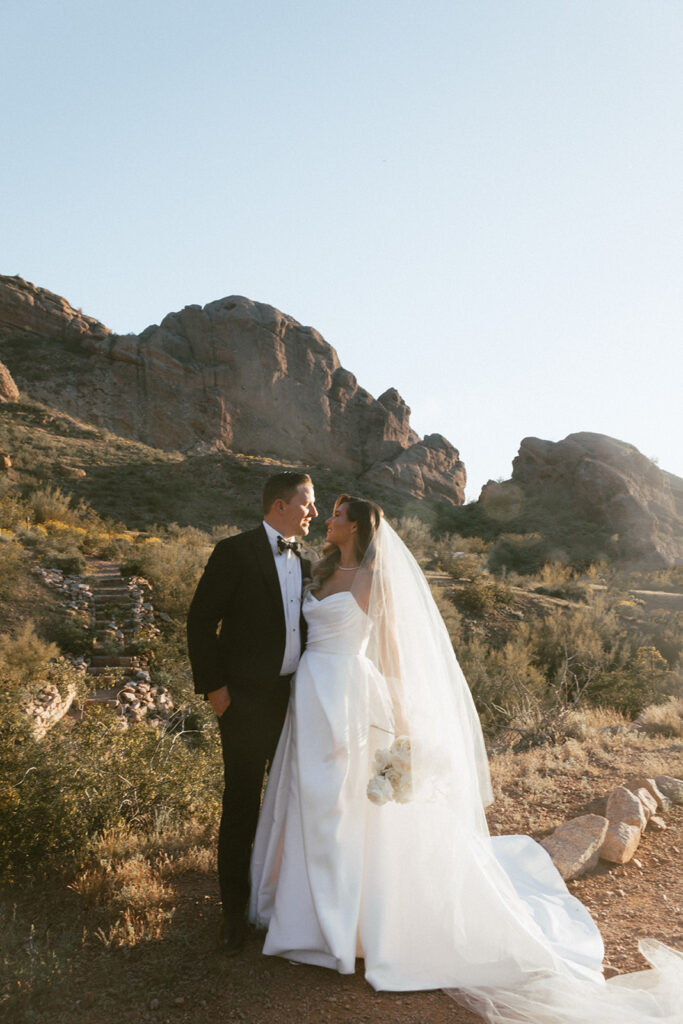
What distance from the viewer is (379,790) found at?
2828 mm

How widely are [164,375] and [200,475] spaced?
23443mm

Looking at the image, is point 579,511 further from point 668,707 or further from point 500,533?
point 668,707

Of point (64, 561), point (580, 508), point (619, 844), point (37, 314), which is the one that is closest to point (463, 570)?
point (64, 561)

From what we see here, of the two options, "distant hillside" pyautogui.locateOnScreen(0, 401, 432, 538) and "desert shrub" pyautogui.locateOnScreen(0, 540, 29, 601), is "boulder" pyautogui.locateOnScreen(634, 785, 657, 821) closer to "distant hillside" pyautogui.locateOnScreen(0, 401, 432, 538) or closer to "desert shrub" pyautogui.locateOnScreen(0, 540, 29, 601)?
"desert shrub" pyautogui.locateOnScreen(0, 540, 29, 601)

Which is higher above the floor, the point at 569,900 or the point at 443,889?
the point at 443,889

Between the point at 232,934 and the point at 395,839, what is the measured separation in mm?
932

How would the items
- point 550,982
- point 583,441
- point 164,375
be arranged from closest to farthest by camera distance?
point 550,982 < point 583,441 < point 164,375

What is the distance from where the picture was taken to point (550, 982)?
8.64 feet

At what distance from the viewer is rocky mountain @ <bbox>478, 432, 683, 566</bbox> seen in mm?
44000

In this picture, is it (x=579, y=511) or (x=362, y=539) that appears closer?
(x=362, y=539)

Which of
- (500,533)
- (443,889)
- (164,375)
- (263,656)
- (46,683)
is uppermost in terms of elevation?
(164,375)

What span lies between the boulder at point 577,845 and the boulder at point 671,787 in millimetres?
1615

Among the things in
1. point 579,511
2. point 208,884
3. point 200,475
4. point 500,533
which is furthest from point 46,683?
point 579,511

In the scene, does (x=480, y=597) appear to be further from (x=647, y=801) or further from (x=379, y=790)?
(x=379, y=790)
